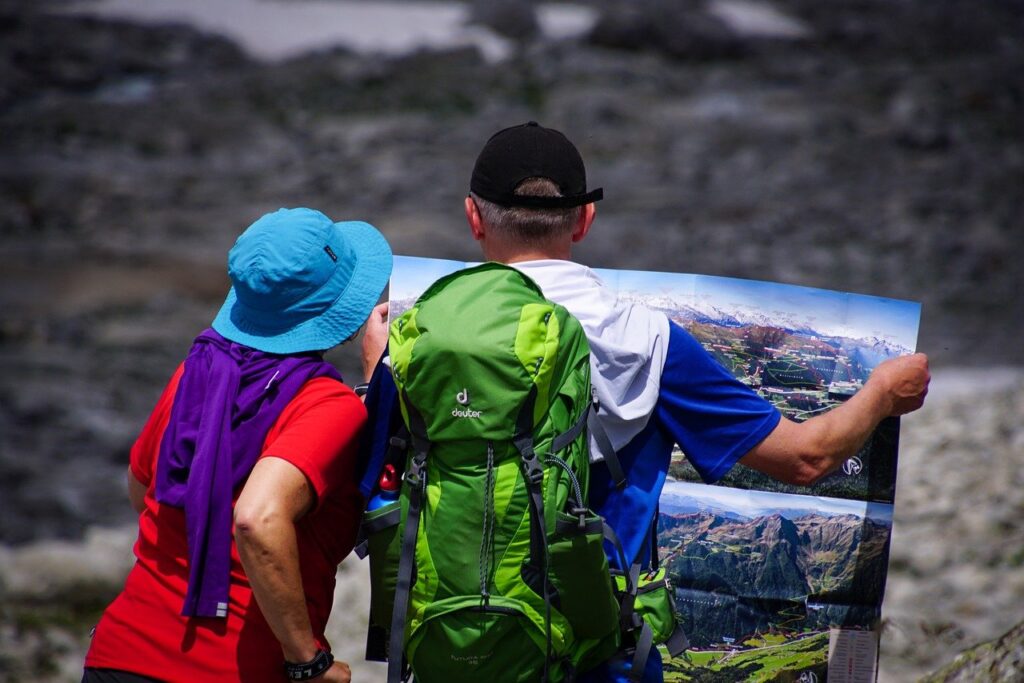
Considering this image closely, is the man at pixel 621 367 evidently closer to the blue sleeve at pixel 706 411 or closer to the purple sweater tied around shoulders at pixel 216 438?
the blue sleeve at pixel 706 411

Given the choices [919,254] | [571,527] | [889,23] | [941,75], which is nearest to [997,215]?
[919,254]

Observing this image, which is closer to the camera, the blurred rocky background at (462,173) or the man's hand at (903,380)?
the man's hand at (903,380)

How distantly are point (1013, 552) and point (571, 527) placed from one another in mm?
3859

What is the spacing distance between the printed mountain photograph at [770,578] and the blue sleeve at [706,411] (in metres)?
0.66

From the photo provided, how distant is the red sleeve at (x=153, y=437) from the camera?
201cm

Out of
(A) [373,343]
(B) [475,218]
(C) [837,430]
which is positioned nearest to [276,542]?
(A) [373,343]

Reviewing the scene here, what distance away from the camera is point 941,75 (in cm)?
1112

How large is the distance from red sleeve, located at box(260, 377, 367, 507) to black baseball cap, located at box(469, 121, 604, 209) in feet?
1.56

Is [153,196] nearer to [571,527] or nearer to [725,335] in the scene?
[725,335]

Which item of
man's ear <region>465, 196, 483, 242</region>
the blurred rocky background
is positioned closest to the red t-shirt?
man's ear <region>465, 196, 483, 242</region>

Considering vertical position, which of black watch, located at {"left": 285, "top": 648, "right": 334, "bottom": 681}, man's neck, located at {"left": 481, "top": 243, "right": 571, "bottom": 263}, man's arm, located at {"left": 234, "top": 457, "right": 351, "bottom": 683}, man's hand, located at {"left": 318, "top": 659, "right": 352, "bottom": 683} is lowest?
man's hand, located at {"left": 318, "top": 659, "right": 352, "bottom": 683}

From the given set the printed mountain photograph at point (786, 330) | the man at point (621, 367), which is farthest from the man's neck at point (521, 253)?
the printed mountain photograph at point (786, 330)

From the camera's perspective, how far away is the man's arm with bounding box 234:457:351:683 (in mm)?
1739

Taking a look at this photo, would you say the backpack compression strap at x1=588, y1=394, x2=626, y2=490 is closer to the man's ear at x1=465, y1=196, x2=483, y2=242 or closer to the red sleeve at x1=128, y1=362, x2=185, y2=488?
the man's ear at x1=465, y1=196, x2=483, y2=242
